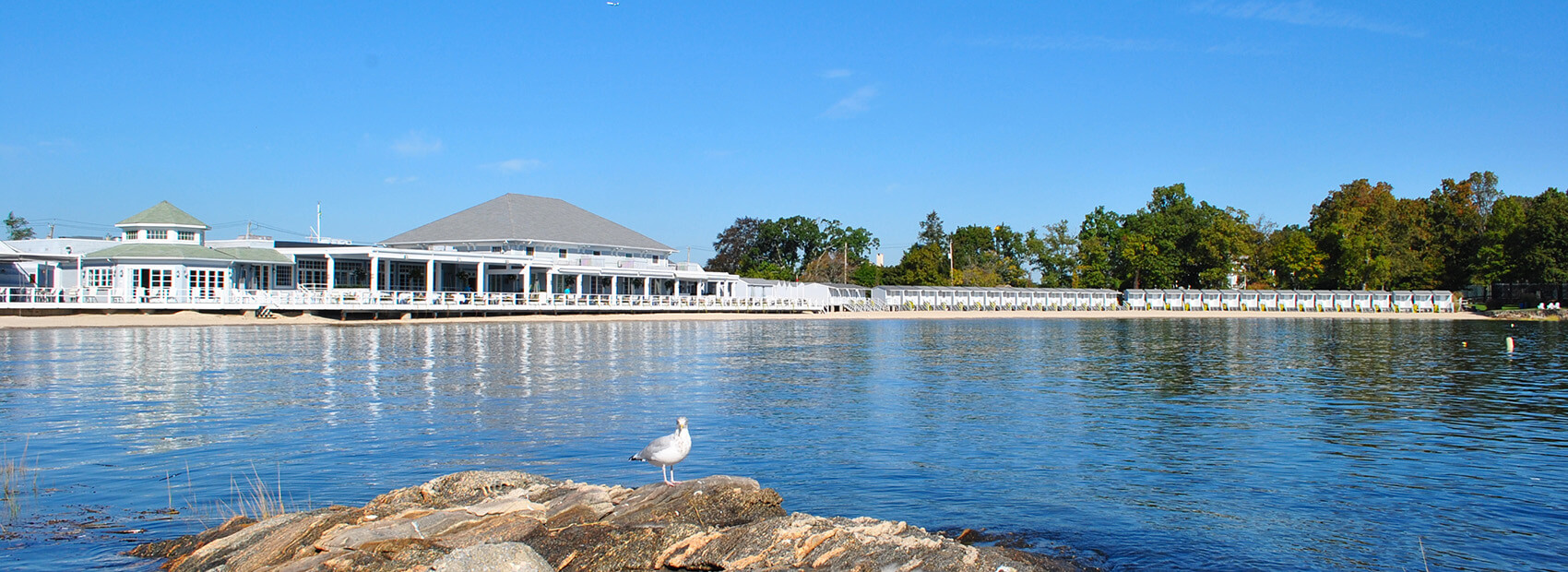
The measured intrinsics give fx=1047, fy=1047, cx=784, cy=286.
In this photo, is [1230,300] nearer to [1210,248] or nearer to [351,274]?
[1210,248]

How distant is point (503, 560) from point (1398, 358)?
35.9 m

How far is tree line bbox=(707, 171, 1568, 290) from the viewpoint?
92.9 metres

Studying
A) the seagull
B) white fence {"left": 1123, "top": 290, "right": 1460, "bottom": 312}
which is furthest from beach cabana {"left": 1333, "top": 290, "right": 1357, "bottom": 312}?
the seagull

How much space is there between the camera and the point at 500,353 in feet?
112

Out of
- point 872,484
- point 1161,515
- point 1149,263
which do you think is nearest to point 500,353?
point 872,484

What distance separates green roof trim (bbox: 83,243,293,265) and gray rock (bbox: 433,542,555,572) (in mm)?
51476

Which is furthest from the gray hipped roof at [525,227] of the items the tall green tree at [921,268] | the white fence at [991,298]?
the tall green tree at [921,268]

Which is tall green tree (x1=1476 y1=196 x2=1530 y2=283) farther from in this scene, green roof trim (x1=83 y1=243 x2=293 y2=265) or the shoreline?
green roof trim (x1=83 y1=243 x2=293 y2=265)

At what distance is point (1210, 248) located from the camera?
3848 inches

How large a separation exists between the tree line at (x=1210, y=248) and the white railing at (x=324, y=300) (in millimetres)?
41836

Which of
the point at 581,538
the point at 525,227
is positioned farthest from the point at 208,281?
the point at 581,538

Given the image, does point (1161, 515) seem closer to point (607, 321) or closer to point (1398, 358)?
point (1398, 358)

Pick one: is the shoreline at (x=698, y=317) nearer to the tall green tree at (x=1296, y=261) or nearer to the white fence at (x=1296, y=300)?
the white fence at (x=1296, y=300)

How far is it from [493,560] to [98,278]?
2188 inches
